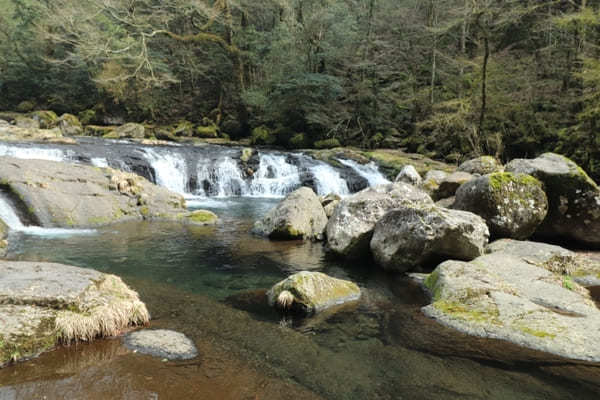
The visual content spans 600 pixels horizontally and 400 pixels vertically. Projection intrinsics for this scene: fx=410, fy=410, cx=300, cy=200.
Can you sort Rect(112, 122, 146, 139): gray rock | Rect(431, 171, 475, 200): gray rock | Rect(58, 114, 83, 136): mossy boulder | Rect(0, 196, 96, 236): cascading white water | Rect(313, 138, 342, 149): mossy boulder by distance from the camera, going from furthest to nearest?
1. Rect(58, 114, 83, 136): mossy boulder
2. Rect(112, 122, 146, 139): gray rock
3. Rect(313, 138, 342, 149): mossy boulder
4. Rect(431, 171, 475, 200): gray rock
5. Rect(0, 196, 96, 236): cascading white water

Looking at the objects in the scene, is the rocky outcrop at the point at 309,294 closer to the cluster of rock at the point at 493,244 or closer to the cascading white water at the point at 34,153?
the cluster of rock at the point at 493,244

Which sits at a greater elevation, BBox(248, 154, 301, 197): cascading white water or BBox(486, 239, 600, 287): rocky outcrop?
BBox(248, 154, 301, 197): cascading white water

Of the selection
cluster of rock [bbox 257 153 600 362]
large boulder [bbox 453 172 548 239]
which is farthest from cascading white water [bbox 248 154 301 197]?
large boulder [bbox 453 172 548 239]

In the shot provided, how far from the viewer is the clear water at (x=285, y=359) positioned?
348cm

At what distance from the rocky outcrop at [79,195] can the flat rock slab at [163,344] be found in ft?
22.8

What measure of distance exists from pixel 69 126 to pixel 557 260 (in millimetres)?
29764

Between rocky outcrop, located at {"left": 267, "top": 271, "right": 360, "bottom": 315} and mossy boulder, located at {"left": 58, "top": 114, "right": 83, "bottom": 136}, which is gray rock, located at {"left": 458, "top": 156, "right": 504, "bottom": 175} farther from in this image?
mossy boulder, located at {"left": 58, "top": 114, "right": 83, "bottom": 136}

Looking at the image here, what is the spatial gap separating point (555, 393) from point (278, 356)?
2.55 m

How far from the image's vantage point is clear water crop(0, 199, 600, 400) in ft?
11.4

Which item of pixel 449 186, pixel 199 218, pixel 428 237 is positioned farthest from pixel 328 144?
pixel 428 237

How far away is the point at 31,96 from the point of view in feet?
116

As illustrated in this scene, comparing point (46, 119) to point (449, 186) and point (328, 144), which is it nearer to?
point (328, 144)

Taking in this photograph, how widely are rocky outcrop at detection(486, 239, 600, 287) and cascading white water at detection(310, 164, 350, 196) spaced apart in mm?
10797

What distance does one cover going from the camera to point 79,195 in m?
10.9
